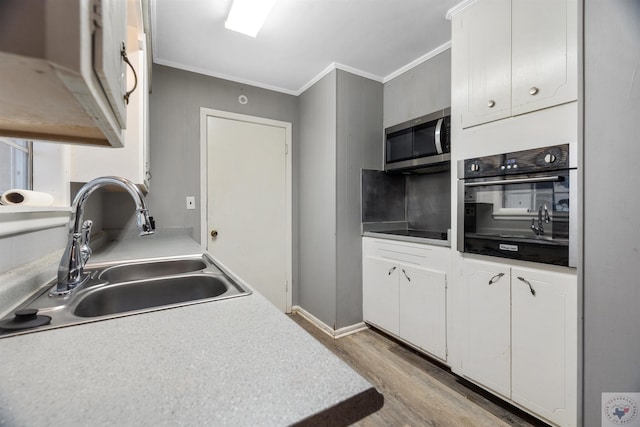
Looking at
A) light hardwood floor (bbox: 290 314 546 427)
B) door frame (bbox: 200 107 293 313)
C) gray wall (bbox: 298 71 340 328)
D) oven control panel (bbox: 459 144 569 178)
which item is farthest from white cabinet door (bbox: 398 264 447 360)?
door frame (bbox: 200 107 293 313)

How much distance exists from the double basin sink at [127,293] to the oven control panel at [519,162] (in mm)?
1428

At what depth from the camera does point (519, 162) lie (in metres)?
1.42

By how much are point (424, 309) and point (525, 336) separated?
25.7 inches

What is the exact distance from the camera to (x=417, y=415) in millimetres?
1477

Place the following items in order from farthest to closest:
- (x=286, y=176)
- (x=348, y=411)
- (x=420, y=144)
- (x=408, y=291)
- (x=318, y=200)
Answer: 1. (x=286, y=176)
2. (x=318, y=200)
3. (x=420, y=144)
4. (x=408, y=291)
5. (x=348, y=411)

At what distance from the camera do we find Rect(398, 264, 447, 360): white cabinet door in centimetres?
185

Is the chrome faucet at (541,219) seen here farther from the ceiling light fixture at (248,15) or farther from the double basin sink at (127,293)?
the ceiling light fixture at (248,15)

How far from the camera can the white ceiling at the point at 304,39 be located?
1.72 meters

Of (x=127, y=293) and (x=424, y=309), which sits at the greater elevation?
(x=127, y=293)

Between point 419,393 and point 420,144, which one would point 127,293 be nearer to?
point 419,393

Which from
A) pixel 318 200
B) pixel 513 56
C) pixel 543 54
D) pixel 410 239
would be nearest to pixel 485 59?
pixel 513 56

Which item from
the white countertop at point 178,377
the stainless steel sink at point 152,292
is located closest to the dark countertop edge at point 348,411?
the white countertop at point 178,377

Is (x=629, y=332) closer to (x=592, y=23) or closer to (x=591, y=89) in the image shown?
(x=591, y=89)

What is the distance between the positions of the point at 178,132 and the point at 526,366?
9.39ft
